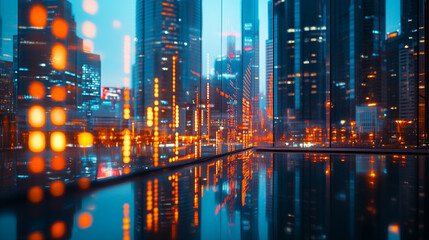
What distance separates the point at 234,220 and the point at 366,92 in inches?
310

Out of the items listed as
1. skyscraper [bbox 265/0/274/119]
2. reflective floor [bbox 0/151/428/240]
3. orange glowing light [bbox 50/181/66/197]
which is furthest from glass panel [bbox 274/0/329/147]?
orange glowing light [bbox 50/181/66/197]

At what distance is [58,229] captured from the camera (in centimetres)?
123

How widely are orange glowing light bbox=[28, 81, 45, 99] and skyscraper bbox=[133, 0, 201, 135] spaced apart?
104 centimetres

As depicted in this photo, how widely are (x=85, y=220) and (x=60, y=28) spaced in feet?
8.08

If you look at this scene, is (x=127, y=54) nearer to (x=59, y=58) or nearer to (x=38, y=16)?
(x=59, y=58)

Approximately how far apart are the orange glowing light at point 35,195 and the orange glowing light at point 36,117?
0.98 meters

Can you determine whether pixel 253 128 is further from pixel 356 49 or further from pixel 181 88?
pixel 356 49

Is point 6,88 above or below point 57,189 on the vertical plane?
above

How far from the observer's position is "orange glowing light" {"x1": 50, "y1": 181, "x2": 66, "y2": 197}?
199cm

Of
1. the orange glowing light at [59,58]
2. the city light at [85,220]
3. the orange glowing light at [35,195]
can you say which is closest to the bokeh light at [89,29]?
the orange glowing light at [59,58]

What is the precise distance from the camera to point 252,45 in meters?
7.30

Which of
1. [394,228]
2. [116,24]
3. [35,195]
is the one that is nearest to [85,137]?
[35,195]

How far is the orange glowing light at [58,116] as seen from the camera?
2812mm

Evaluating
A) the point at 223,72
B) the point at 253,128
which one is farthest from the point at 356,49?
the point at 223,72
